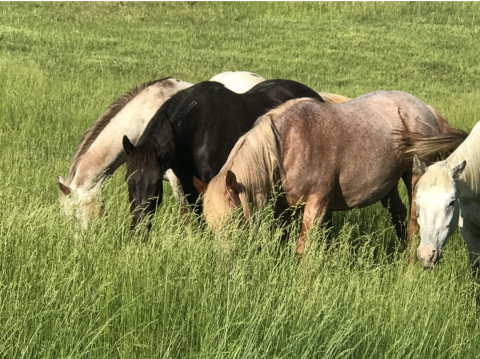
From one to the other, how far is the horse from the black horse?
69.9 inches

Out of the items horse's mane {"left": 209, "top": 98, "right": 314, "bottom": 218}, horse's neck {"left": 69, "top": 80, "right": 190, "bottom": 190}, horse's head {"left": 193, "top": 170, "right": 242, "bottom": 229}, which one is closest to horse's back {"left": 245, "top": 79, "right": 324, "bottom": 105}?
horse's neck {"left": 69, "top": 80, "right": 190, "bottom": 190}

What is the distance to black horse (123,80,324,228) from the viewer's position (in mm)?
6332

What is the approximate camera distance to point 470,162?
18.6 ft

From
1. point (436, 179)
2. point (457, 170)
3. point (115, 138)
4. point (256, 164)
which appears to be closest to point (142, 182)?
point (256, 164)

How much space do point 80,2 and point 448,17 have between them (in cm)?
1369

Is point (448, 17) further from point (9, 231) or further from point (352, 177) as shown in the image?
point (9, 231)

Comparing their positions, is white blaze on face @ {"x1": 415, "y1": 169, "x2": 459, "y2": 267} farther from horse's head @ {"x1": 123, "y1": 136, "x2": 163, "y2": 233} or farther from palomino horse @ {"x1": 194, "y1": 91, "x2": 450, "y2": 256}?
horse's head @ {"x1": 123, "y1": 136, "x2": 163, "y2": 233}

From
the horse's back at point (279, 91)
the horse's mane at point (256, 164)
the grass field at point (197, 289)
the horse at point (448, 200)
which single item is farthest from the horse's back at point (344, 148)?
the horse at point (448, 200)

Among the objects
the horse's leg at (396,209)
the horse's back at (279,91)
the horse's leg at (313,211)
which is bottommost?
the horse's leg at (396,209)

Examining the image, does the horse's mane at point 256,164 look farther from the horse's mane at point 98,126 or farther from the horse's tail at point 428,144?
the horse's mane at point 98,126

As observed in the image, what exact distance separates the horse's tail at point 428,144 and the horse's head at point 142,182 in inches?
82.9

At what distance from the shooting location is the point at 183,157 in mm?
6793

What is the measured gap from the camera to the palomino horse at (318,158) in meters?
5.67

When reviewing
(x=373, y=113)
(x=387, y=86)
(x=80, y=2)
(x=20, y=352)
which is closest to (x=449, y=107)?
(x=387, y=86)
